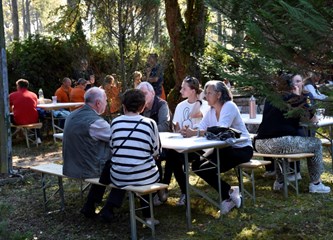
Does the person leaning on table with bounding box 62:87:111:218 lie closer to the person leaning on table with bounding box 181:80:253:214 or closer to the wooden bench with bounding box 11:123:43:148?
the person leaning on table with bounding box 181:80:253:214

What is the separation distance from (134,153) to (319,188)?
247 cm

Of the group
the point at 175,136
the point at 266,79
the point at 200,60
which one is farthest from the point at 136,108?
the point at 200,60

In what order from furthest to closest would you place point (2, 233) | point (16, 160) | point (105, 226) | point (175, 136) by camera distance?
point (16, 160) < point (175, 136) < point (105, 226) < point (2, 233)

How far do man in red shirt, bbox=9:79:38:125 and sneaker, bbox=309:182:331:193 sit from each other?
6.17 meters

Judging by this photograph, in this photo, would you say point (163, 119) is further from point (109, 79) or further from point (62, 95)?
point (62, 95)

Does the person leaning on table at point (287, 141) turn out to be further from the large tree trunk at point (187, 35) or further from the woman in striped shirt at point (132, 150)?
the large tree trunk at point (187, 35)

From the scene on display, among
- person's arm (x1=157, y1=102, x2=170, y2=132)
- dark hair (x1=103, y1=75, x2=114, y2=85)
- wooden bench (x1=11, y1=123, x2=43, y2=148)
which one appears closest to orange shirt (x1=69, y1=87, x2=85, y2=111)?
wooden bench (x1=11, y1=123, x2=43, y2=148)

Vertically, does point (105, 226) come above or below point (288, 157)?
below

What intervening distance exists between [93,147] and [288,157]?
2119 millimetres

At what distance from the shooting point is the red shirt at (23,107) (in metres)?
10.3

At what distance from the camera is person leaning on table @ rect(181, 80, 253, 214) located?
5367 mm

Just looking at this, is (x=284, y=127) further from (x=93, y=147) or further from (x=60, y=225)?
(x=60, y=225)

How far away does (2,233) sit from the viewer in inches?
138

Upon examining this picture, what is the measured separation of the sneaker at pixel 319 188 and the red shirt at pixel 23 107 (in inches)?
243
